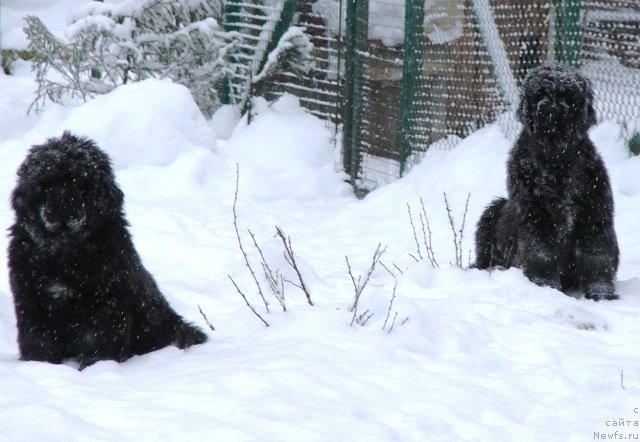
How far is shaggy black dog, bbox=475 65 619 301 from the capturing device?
19.7ft

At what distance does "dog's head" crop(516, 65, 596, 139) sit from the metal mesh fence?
2.20m

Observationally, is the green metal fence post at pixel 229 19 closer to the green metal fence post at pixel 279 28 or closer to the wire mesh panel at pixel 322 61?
the green metal fence post at pixel 279 28

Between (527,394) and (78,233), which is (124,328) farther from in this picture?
(527,394)

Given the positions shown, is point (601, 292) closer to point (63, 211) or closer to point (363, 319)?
point (363, 319)

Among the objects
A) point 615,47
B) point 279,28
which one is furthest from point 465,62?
point 279,28

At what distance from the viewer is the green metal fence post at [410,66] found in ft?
33.3

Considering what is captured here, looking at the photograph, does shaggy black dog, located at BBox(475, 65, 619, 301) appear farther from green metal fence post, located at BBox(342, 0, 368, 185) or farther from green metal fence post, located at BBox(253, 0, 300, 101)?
green metal fence post, located at BBox(253, 0, 300, 101)

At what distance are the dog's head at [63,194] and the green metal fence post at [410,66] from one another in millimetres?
6184

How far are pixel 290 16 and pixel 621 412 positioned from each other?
944 cm

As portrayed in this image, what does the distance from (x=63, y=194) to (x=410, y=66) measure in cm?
644

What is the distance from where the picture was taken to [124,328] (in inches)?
179

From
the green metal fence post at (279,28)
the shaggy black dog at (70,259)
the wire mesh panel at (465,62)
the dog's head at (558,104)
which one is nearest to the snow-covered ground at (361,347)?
the shaggy black dog at (70,259)

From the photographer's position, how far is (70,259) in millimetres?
4441


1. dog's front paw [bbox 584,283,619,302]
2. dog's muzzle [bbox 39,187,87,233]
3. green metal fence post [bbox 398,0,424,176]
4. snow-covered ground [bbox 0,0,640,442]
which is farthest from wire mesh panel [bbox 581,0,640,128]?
dog's muzzle [bbox 39,187,87,233]
